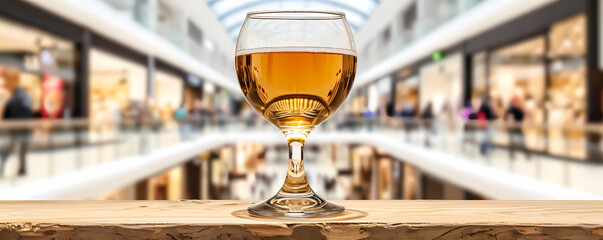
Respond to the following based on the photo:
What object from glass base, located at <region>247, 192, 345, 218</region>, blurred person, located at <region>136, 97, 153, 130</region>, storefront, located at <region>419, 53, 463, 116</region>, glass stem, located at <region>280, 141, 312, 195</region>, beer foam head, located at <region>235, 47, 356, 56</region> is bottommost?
glass base, located at <region>247, 192, 345, 218</region>

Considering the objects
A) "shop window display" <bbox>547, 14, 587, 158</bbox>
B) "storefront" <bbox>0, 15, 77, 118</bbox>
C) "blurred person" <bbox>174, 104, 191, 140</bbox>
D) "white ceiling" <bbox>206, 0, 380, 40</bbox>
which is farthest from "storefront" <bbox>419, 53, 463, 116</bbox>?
"storefront" <bbox>0, 15, 77, 118</bbox>

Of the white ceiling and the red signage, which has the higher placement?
the white ceiling

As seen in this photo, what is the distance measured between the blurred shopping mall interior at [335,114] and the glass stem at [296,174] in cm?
24

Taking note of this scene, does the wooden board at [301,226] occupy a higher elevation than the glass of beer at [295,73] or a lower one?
lower

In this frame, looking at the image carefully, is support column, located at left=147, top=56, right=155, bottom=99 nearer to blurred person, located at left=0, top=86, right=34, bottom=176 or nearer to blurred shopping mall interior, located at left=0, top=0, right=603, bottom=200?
blurred shopping mall interior, located at left=0, top=0, right=603, bottom=200

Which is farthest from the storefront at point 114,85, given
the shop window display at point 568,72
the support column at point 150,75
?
the shop window display at point 568,72

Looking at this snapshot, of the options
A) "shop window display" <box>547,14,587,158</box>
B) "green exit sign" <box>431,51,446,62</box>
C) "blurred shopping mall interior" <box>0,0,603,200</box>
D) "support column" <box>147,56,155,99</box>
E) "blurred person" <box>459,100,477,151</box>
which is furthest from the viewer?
"support column" <box>147,56,155,99</box>

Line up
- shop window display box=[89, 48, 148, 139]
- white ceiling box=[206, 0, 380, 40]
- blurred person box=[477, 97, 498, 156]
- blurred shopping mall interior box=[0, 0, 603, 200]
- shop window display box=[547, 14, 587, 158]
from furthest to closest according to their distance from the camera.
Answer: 1. white ceiling box=[206, 0, 380, 40]
2. shop window display box=[89, 48, 148, 139]
3. shop window display box=[547, 14, 587, 158]
4. blurred person box=[477, 97, 498, 156]
5. blurred shopping mall interior box=[0, 0, 603, 200]

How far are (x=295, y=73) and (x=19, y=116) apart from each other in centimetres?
894

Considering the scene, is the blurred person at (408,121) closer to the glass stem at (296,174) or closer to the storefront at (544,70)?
the storefront at (544,70)

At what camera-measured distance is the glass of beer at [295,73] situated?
0.98 m

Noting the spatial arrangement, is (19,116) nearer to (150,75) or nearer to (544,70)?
(544,70)

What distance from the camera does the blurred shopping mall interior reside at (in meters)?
8.66

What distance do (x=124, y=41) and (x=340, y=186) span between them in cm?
1324
